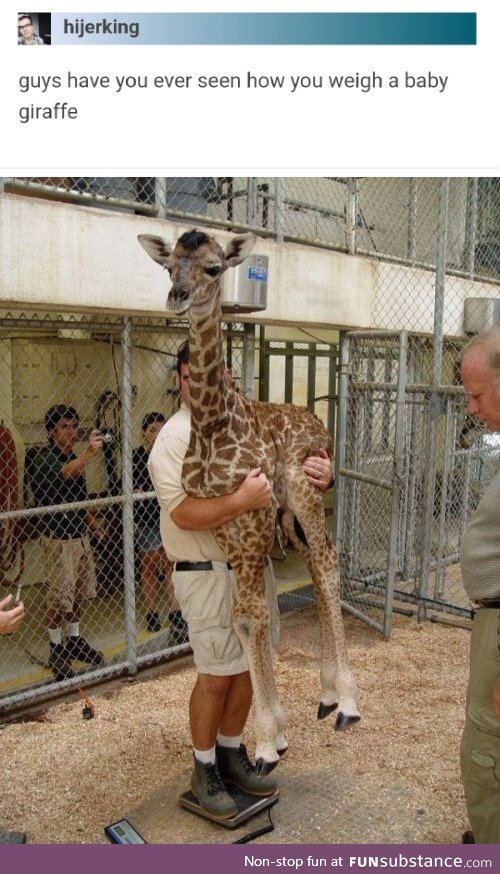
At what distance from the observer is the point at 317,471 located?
3.06 meters

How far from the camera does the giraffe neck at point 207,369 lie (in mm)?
2689

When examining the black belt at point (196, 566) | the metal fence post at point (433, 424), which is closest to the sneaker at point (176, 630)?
the metal fence post at point (433, 424)

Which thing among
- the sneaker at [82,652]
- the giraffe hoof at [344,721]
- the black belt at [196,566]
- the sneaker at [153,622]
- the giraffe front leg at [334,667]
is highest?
the black belt at [196,566]

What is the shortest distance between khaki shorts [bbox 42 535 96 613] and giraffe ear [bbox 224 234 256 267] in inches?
126

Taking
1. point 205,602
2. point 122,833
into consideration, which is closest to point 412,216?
point 205,602

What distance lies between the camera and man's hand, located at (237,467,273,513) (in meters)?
2.73

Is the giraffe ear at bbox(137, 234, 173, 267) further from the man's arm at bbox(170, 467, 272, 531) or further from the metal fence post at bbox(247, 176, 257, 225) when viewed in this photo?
the metal fence post at bbox(247, 176, 257, 225)

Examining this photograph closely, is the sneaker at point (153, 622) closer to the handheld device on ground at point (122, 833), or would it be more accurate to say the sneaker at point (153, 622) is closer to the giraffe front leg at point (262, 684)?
the handheld device on ground at point (122, 833)

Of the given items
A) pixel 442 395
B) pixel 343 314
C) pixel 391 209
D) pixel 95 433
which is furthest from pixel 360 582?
pixel 391 209

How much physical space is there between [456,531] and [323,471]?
5.51 m

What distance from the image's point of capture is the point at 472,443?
25.3 ft

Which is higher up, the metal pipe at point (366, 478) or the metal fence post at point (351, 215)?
the metal fence post at point (351, 215)

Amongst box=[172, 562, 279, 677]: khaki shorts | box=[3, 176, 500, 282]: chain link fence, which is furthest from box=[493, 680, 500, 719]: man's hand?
box=[3, 176, 500, 282]: chain link fence

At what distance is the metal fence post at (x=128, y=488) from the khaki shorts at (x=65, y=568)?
1.74ft
